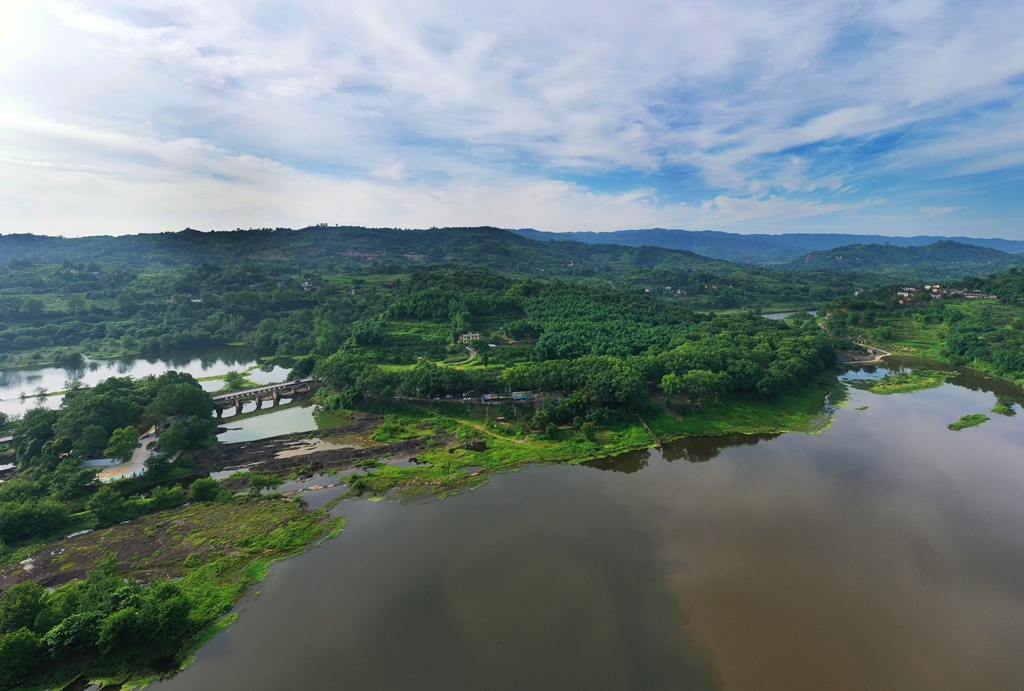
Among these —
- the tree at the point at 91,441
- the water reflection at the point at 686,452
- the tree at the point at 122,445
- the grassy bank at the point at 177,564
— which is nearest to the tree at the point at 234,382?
the tree at the point at 91,441

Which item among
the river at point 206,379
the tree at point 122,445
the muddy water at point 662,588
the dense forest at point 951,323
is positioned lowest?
the muddy water at point 662,588

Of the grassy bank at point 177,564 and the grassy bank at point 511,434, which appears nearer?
the grassy bank at point 177,564

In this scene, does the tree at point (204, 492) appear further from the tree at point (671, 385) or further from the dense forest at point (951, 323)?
the dense forest at point (951, 323)

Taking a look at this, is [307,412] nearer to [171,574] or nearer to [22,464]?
[22,464]

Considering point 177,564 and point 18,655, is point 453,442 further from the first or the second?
point 18,655

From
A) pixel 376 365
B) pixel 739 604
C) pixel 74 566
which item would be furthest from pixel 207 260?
pixel 739 604

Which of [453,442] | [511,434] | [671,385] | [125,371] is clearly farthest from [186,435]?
[125,371]

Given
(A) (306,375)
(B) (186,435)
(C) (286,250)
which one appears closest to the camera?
(B) (186,435)
